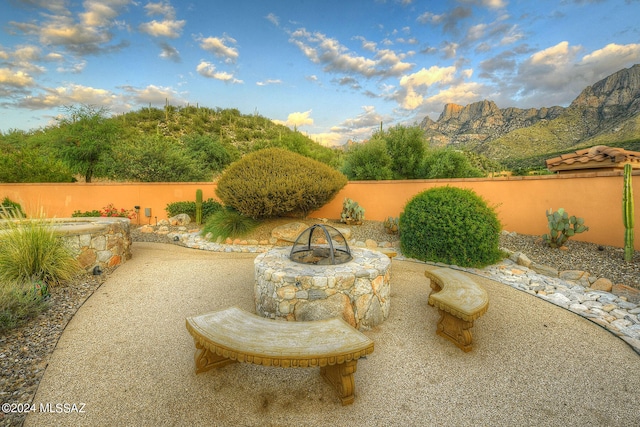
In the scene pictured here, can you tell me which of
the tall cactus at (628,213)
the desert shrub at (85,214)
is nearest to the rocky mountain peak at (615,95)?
the tall cactus at (628,213)

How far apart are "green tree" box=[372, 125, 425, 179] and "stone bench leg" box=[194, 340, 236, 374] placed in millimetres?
11732

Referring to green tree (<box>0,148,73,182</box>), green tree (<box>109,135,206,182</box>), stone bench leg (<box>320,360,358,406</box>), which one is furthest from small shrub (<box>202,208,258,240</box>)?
green tree (<box>0,148,73,182</box>)

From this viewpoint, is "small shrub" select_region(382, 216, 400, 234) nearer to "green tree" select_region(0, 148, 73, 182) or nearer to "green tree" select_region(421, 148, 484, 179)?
"green tree" select_region(421, 148, 484, 179)

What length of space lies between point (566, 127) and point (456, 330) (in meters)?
30.8

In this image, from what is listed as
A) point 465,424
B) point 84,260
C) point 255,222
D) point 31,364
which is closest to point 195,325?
point 31,364

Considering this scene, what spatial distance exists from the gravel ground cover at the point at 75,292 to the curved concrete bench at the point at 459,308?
3314mm

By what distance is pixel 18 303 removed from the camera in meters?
3.24

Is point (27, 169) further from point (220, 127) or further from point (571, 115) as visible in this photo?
point (571, 115)

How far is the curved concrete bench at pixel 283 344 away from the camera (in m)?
1.98

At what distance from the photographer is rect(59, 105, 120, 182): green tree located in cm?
1444

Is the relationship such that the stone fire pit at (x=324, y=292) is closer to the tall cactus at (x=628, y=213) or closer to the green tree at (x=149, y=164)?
the tall cactus at (x=628, y=213)

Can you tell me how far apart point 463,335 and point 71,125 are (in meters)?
20.3

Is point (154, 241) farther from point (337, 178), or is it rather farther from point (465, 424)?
point (465, 424)

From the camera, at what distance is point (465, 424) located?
6.59 feet
